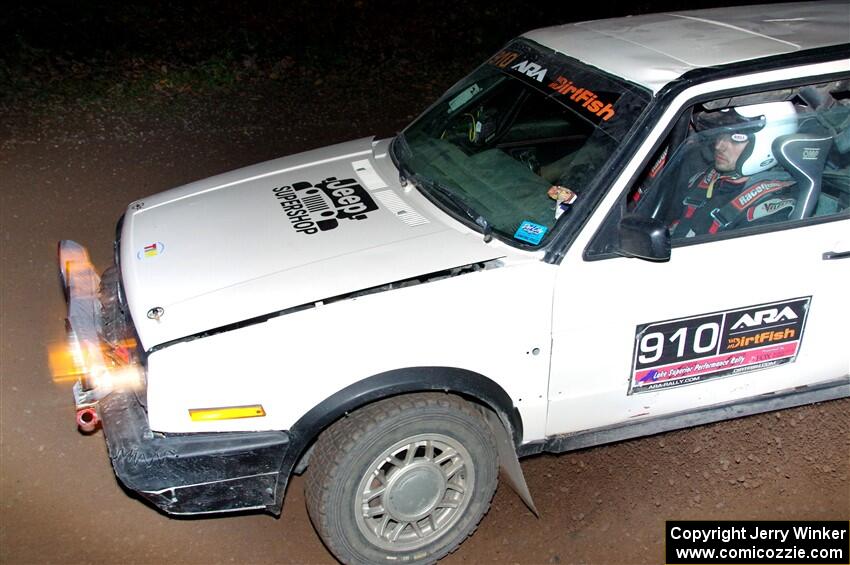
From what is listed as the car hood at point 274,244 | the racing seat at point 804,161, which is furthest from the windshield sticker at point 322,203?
the racing seat at point 804,161

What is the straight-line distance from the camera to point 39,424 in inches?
167

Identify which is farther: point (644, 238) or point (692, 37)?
point (692, 37)

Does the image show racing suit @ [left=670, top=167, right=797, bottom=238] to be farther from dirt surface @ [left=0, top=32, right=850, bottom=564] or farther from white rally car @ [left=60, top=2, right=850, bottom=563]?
dirt surface @ [left=0, top=32, right=850, bottom=564]

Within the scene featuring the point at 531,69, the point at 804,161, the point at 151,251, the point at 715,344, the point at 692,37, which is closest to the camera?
the point at 715,344

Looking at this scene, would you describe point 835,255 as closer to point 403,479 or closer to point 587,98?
point 587,98

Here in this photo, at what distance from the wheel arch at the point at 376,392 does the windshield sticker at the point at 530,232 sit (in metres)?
0.59

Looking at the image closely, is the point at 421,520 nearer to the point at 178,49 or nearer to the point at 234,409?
the point at 234,409

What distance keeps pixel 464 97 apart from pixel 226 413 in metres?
2.13

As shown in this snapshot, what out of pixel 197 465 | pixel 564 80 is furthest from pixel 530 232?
pixel 197 465

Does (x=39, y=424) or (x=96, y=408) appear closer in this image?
(x=96, y=408)

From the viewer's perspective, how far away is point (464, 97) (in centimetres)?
414

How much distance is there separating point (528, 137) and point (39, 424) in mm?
3013

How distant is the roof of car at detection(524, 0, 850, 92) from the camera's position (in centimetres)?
336

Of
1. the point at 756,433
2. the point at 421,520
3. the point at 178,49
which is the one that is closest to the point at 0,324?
the point at 421,520
